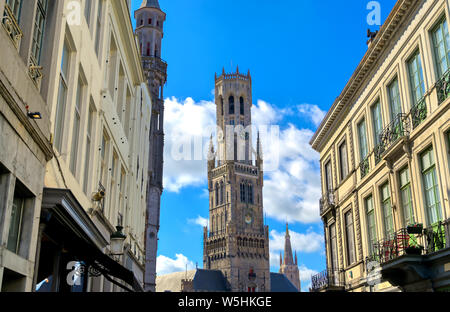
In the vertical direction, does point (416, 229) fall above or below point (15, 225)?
above

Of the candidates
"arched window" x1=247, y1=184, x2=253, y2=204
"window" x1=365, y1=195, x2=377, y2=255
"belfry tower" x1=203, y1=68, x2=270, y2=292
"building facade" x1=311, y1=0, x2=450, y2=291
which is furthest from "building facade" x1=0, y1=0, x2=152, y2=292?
"arched window" x1=247, y1=184, x2=253, y2=204

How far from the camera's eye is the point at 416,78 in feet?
49.6

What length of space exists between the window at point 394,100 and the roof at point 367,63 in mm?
1425

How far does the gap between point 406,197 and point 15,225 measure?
1218 cm

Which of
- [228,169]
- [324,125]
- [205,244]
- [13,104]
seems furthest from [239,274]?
[13,104]

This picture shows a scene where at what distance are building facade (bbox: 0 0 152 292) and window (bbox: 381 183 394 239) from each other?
365 inches

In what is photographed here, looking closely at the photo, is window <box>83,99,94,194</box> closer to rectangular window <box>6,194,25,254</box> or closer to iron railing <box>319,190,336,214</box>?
rectangular window <box>6,194,25,254</box>

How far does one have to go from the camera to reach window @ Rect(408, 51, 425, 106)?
14.7m

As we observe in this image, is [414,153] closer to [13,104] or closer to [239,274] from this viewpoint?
[13,104]

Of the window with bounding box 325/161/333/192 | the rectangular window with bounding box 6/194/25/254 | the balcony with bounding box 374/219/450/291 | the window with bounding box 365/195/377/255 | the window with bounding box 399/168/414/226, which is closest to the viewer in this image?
the rectangular window with bounding box 6/194/25/254

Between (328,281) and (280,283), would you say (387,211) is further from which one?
(280,283)

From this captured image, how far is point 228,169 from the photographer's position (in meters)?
130

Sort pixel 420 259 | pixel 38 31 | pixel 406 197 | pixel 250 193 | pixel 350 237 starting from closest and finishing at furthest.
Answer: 1. pixel 38 31
2. pixel 420 259
3. pixel 406 197
4. pixel 350 237
5. pixel 250 193

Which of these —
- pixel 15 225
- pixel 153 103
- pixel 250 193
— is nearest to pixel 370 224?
pixel 15 225
